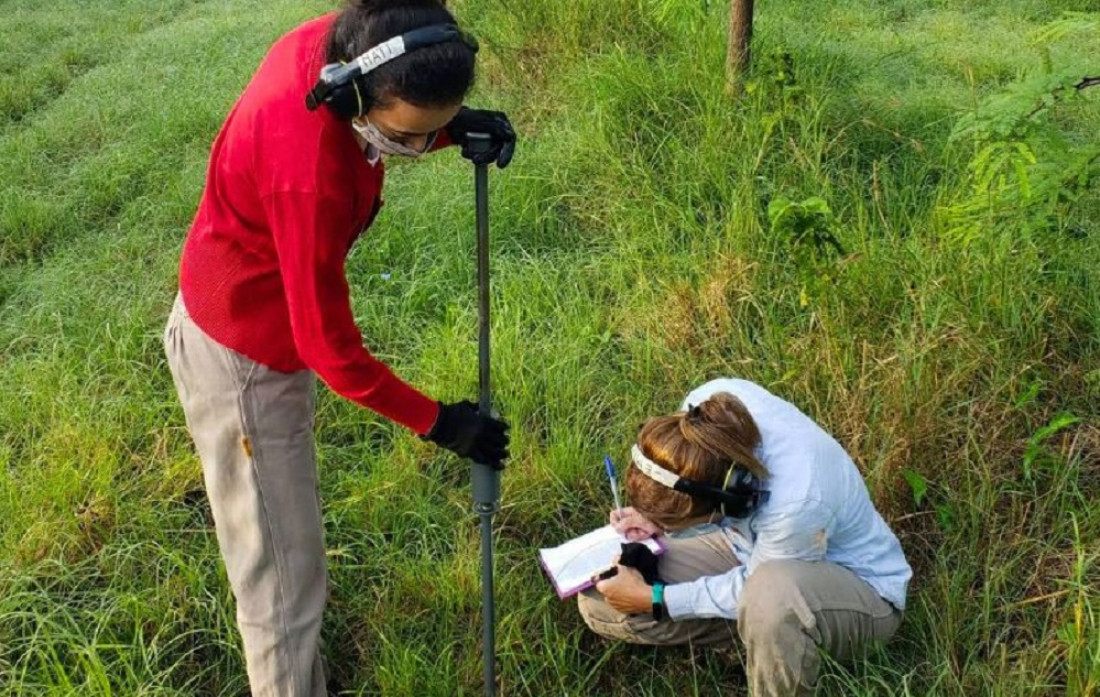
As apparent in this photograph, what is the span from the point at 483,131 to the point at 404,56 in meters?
0.44

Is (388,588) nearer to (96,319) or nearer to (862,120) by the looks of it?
(96,319)

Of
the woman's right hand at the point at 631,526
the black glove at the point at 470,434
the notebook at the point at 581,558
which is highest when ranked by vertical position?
the black glove at the point at 470,434

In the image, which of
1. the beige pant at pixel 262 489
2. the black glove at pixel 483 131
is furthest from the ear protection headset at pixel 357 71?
the beige pant at pixel 262 489

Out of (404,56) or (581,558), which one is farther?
(581,558)

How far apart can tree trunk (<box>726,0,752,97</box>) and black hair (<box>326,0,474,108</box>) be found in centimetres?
268

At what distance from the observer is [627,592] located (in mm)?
2398

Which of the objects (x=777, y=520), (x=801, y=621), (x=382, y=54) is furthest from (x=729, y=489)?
(x=382, y=54)

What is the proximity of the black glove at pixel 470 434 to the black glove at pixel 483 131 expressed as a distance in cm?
51

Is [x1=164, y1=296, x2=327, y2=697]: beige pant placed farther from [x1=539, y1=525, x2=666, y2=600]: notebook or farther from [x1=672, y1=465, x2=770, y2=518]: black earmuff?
[x1=672, y1=465, x2=770, y2=518]: black earmuff

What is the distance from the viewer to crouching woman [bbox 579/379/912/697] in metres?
2.10

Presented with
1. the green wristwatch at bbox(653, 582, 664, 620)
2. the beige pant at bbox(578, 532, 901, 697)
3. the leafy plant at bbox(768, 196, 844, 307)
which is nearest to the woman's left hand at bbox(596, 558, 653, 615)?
the green wristwatch at bbox(653, 582, 664, 620)

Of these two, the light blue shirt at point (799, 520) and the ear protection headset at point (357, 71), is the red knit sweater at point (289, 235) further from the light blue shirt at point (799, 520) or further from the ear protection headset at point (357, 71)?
the light blue shirt at point (799, 520)

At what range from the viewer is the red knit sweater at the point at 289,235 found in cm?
167

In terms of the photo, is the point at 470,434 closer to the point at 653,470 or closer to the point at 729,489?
the point at 653,470
